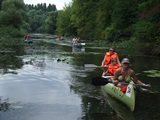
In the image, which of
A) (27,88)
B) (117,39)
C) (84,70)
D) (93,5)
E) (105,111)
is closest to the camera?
(105,111)

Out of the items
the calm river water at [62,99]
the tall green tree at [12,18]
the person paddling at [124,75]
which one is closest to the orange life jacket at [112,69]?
the calm river water at [62,99]

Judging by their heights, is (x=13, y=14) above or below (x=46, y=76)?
above

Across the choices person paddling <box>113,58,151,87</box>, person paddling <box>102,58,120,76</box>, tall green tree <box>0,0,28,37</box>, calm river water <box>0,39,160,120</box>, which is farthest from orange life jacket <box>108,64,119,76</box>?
tall green tree <box>0,0,28,37</box>

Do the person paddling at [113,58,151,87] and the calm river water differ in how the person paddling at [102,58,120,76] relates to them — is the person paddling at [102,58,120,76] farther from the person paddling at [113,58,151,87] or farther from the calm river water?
the person paddling at [113,58,151,87]

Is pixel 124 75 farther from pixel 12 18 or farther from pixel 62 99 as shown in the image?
pixel 12 18

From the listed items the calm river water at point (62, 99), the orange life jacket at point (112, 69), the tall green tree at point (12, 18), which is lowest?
the calm river water at point (62, 99)

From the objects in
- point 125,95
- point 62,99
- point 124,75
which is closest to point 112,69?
point 124,75

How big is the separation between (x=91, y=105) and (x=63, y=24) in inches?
3186

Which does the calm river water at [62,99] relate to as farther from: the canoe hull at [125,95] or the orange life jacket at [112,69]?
the orange life jacket at [112,69]

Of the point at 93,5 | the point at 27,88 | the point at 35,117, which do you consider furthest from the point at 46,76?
the point at 93,5

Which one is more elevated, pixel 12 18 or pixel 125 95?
pixel 12 18

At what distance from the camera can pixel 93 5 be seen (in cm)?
6612

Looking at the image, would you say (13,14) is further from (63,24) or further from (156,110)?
(156,110)

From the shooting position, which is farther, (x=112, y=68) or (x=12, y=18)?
(x=12, y=18)
